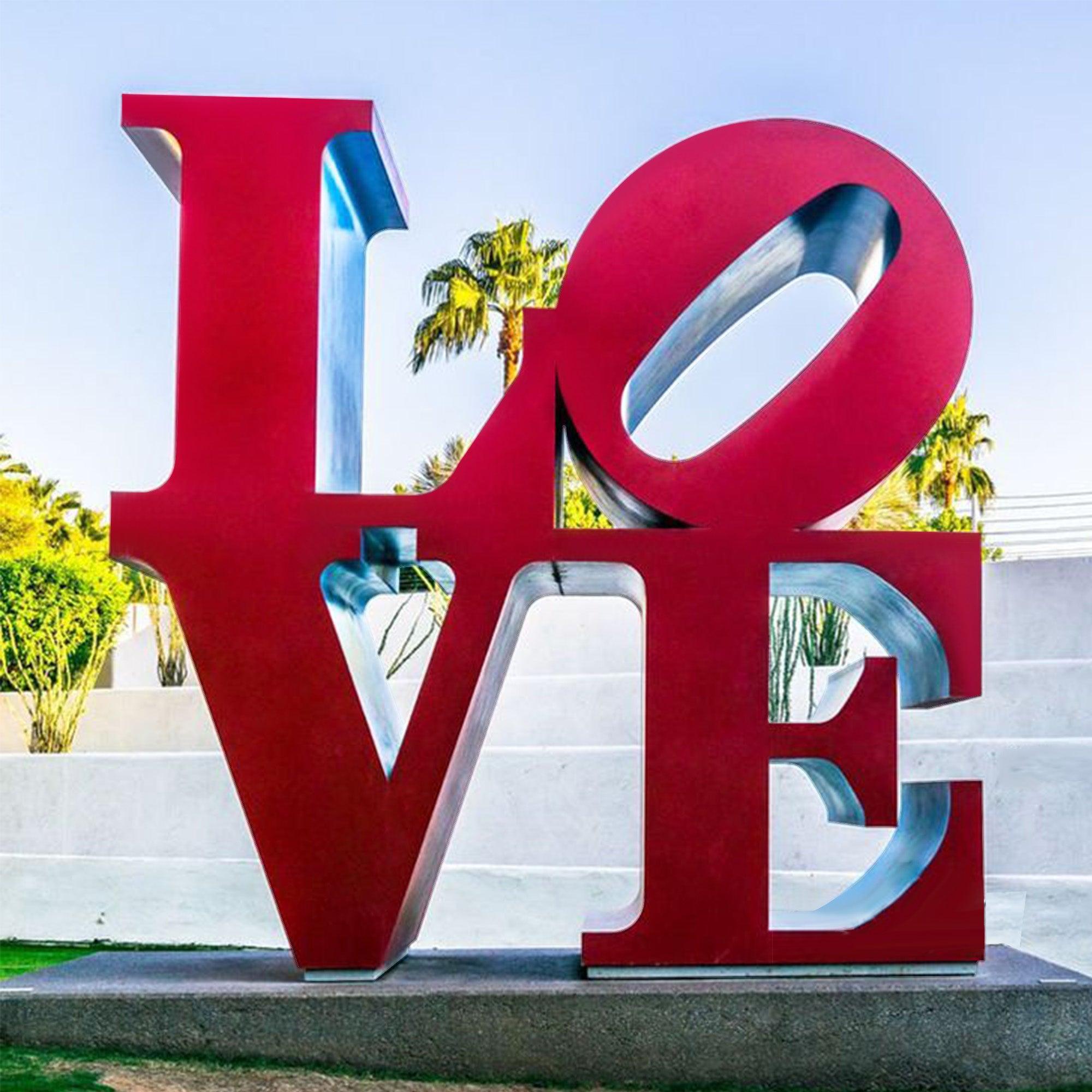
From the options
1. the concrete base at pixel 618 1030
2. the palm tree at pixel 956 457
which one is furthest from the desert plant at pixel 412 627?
the palm tree at pixel 956 457

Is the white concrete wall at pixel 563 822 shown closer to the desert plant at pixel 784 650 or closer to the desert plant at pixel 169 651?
the desert plant at pixel 784 650

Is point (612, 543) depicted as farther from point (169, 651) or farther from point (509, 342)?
point (509, 342)

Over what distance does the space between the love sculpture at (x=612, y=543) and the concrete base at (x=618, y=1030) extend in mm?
312

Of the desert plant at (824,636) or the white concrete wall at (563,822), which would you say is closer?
the white concrete wall at (563,822)

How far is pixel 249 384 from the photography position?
7.05 meters

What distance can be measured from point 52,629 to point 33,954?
20.9ft

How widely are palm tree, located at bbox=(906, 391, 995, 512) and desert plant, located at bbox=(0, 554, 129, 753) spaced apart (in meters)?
20.8

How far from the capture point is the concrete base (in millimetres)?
6418

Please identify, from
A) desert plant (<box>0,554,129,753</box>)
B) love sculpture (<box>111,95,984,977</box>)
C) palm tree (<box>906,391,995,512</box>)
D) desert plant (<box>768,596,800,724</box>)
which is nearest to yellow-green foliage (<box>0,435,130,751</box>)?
desert plant (<box>0,554,129,753</box>)

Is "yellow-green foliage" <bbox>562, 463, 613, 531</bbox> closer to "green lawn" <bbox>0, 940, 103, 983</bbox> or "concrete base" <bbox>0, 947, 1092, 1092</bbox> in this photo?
"green lawn" <bbox>0, 940, 103, 983</bbox>

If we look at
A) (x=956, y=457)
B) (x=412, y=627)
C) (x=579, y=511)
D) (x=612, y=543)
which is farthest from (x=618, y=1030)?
(x=956, y=457)

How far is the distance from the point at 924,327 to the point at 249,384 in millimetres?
2786

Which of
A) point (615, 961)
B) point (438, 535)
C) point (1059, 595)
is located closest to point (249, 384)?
point (438, 535)

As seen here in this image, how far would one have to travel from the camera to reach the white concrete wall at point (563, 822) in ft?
37.1
